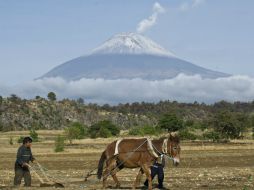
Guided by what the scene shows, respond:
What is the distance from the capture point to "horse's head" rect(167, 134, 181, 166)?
1892cm

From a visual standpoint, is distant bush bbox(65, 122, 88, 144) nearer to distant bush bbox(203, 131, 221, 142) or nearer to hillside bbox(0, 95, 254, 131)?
distant bush bbox(203, 131, 221, 142)

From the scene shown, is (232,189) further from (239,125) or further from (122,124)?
(122,124)

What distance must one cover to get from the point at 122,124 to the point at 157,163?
137570 mm

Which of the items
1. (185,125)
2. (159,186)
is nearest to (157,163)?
(159,186)

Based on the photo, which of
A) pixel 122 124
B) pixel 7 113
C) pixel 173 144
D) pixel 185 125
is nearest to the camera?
pixel 173 144

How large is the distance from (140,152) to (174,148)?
1058mm

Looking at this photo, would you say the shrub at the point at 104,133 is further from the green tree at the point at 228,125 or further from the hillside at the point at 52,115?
the hillside at the point at 52,115

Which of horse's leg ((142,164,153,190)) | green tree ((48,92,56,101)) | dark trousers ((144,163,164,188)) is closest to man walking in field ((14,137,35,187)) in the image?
horse's leg ((142,164,153,190))

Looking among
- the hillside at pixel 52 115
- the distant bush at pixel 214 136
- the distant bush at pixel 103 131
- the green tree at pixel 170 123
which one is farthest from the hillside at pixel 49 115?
the distant bush at pixel 214 136

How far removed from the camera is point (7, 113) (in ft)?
458

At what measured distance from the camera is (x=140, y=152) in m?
19.2

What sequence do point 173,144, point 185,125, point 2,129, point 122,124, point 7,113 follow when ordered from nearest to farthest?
point 173,144 < point 185,125 < point 2,129 < point 7,113 < point 122,124

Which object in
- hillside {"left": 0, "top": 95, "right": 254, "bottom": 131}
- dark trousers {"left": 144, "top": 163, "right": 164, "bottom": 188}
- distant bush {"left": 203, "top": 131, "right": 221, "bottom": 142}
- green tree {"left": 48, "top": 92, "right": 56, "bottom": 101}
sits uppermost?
green tree {"left": 48, "top": 92, "right": 56, "bottom": 101}

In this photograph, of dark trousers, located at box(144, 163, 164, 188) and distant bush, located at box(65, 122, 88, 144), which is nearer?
dark trousers, located at box(144, 163, 164, 188)
